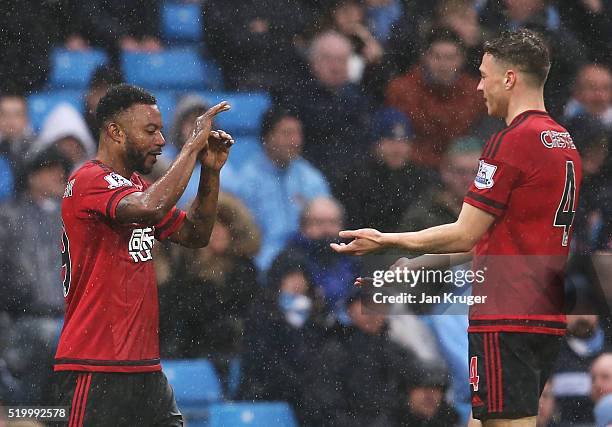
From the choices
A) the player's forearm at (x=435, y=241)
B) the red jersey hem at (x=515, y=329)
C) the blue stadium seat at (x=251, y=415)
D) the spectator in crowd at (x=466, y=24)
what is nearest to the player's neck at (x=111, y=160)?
the player's forearm at (x=435, y=241)

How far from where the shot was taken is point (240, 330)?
5.98m

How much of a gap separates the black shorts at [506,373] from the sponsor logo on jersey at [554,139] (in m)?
0.69

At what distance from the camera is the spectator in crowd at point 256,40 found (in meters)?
6.31

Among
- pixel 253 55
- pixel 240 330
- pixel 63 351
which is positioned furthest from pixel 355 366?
pixel 63 351

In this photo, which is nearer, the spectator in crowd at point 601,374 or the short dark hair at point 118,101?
the short dark hair at point 118,101

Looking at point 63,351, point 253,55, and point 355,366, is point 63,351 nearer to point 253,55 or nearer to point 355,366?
point 355,366

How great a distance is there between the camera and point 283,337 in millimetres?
5961

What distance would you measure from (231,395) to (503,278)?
2.37 m

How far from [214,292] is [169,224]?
1.67 metres

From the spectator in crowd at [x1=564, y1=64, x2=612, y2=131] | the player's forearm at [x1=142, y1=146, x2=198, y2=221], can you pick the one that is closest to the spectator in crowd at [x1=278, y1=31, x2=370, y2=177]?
the spectator in crowd at [x1=564, y1=64, x2=612, y2=131]

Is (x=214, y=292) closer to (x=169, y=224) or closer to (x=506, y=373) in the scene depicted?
(x=169, y=224)

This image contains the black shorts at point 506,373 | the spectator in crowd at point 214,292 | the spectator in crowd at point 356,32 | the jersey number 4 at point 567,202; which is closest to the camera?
the black shorts at point 506,373

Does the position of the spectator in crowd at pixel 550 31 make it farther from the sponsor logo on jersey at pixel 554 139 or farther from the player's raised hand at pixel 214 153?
the player's raised hand at pixel 214 153

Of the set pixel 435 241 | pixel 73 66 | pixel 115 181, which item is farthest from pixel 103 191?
pixel 73 66
